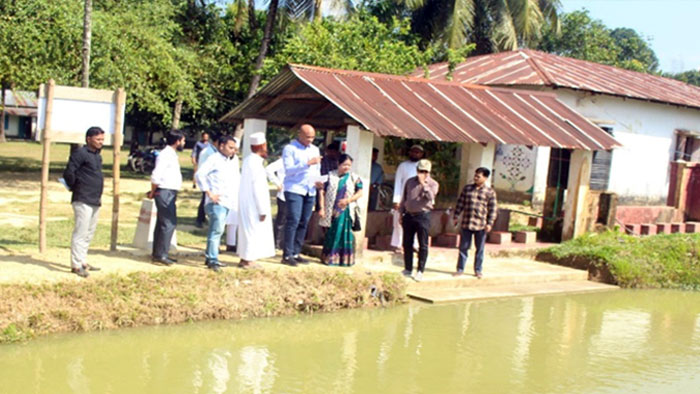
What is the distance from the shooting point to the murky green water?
21.1 ft

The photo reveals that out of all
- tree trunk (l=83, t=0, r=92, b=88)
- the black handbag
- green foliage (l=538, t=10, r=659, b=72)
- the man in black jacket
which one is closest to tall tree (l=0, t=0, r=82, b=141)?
tree trunk (l=83, t=0, r=92, b=88)

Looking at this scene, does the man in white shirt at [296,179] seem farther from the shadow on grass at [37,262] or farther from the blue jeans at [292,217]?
the shadow on grass at [37,262]

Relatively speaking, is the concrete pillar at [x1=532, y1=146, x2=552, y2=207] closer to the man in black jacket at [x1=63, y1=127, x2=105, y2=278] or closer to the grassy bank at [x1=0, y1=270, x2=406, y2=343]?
the grassy bank at [x1=0, y1=270, x2=406, y2=343]

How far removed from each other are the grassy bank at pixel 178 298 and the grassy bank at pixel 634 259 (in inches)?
174

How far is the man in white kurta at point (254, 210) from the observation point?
9070 millimetres

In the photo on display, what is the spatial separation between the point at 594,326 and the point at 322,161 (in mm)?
4411

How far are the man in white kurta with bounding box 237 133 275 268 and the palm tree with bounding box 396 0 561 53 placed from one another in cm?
1767

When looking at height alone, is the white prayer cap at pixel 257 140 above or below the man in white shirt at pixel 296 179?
above

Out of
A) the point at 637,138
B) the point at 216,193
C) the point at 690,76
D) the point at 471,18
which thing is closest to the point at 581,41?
the point at 471,18

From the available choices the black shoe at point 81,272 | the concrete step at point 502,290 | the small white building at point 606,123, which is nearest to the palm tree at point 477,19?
the small white building at point 606,123

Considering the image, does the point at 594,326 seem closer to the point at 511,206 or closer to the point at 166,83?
the point at 511,206

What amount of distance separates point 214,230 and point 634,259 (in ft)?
24.2

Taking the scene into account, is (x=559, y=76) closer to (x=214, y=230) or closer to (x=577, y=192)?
(x=577, y=192)

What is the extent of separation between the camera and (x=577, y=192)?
45.0 ft
